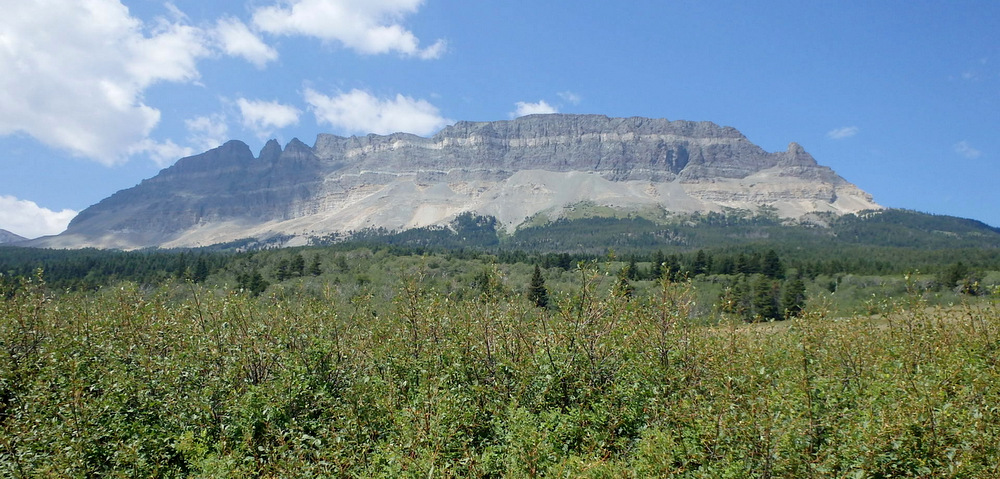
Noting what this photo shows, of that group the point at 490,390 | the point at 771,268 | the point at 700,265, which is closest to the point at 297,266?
the point at 700,265

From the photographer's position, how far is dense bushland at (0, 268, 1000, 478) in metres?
9.90

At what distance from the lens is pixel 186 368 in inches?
566

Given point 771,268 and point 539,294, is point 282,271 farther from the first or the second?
point 771,268

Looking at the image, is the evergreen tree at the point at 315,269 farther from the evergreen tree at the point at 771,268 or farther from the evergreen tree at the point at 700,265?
the evergreen tree at the point at 771,268

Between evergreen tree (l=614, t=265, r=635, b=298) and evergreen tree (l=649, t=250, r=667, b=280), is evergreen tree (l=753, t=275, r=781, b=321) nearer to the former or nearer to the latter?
evergreen tree (l=649, t=250, r=667, b=280)

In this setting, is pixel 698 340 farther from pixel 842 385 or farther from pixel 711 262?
pixel 711 262

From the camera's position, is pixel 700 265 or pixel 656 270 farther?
pixel 700 265

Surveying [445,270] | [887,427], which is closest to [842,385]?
[887,427]

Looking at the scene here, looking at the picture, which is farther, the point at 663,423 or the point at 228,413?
the point at 228,413

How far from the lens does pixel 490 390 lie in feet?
44.8

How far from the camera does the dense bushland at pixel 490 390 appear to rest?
9.90m

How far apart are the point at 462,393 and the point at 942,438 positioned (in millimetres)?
9917

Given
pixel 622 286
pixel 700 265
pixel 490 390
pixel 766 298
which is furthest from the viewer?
pixel 700 265

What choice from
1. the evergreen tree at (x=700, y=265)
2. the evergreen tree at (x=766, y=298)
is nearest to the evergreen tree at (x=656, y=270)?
the evergreen tree at (x=700, y=265)
